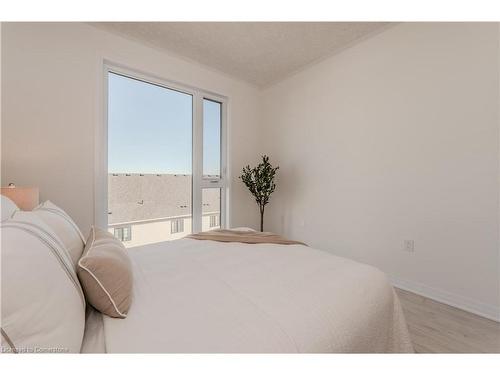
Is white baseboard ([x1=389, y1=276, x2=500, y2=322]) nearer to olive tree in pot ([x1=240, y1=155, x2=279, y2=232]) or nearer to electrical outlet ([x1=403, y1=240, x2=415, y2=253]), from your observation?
electrical outlet ([x1=403, y1=240, x2=415, y2=253])

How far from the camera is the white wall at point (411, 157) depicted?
1883mm

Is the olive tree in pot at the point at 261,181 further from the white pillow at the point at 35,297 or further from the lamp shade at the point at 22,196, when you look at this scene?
the white pillow at the point at 35,297

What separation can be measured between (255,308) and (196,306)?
0.23 meters

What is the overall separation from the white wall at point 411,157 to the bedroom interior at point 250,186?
1cm

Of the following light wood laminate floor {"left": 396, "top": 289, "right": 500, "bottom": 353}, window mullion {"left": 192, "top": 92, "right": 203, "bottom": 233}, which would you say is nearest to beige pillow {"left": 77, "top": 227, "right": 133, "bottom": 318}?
light wood laminate floor {"left": 396, "top": 289, "right": 500, "bottom": 353}

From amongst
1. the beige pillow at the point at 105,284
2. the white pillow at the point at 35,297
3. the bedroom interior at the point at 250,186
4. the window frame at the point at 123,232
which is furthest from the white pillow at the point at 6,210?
the window frame at the point at 123,232

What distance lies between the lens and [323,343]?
2.57 feet

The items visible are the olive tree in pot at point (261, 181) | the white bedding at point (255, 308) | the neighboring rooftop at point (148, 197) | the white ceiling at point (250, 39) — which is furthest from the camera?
the olive tree in pot at point (261, 181)

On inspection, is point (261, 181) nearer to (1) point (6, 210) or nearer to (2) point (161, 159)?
(2) point (161, 159)

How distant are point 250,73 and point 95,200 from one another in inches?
104

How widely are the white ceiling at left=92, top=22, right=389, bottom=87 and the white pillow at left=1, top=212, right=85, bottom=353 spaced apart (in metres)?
2.53

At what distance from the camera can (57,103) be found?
7.36 ft

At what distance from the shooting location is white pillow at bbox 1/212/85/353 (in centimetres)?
55

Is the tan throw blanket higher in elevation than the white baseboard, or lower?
higher
